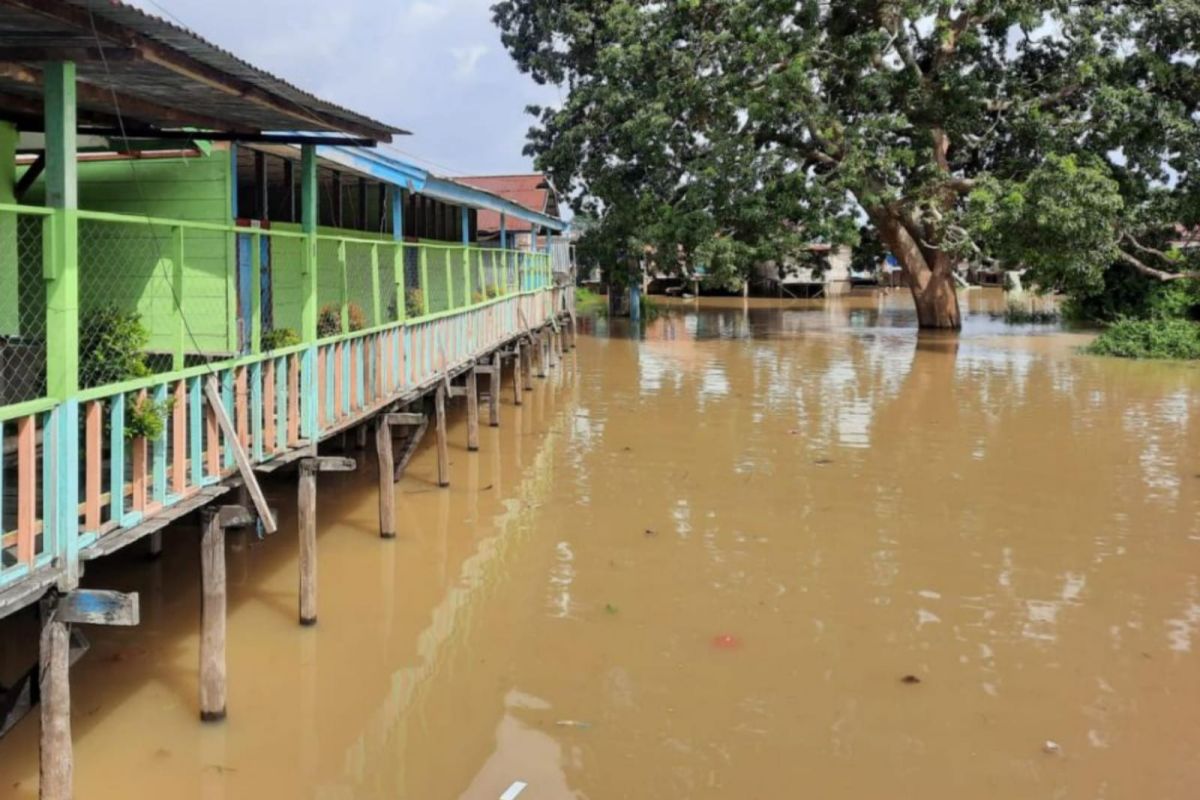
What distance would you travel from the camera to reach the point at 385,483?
895cm

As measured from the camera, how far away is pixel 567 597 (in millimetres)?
7645

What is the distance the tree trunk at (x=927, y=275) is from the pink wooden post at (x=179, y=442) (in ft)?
88.3

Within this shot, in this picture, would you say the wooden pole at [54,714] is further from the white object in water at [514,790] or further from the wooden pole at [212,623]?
the white object in water at [514,790]

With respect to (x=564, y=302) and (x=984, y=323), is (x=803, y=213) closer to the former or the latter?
(x=564, y=302)

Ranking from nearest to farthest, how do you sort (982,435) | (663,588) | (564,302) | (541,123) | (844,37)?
1. (663,588)
2. (982,435)
3. (844,37)
4. (564,302)
5. (541,123)

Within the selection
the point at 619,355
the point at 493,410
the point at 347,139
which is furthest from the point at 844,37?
the point at 347,139

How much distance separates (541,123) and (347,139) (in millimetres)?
30257

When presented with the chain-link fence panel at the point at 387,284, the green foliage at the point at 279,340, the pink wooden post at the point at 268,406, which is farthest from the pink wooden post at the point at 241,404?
the chain-link fence panel at the point at 387,284

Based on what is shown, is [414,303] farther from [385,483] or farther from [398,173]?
[385,483]

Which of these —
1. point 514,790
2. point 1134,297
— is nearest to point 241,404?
point 514,790

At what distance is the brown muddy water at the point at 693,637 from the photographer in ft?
16.9

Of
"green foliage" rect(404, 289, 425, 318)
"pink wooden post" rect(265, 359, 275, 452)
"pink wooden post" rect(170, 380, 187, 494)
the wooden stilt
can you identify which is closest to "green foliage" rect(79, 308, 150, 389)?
"pink wooden post" rect(170, 380, 187, 494)

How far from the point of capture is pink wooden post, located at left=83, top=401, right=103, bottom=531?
14.8 feet

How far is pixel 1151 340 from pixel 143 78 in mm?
25728
